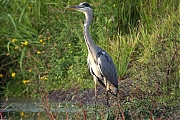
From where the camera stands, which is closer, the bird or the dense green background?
the bird

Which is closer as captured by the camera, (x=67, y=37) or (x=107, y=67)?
(x=107, y=67)

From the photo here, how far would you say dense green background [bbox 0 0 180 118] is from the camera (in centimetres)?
933

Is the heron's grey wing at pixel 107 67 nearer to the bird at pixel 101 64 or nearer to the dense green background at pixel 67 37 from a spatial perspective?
the bird at pixel 101 64

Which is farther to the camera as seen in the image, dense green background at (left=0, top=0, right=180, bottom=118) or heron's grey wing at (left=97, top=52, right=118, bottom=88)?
dense green background at (left=0, top=0, right=180, bottom=118)

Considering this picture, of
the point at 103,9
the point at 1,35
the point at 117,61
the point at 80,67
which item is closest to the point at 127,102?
the point at 117,61

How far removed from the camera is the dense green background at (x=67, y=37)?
367 inches

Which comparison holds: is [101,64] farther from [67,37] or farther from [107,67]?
[67,37]

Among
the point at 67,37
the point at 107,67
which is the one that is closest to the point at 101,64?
the point at 107,67

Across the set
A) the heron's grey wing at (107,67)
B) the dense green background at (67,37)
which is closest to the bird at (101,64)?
the heron's grey wing at (107,67)

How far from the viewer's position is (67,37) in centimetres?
1029

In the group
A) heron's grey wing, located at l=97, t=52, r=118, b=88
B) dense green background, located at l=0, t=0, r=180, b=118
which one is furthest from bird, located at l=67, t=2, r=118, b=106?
dense green background, located at l=0, t=0, r=180, b=118

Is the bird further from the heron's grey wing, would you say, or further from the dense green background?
the dense green background

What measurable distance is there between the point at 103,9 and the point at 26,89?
197 cm

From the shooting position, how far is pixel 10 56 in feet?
33.4
